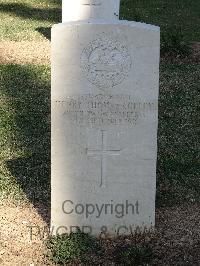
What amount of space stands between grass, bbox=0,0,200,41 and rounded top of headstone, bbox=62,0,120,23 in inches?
76.5

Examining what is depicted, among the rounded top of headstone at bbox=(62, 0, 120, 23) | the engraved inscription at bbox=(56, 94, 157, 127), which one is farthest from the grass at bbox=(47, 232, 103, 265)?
the rounded top of headstone at bbox=(62, 0, 120, 23)

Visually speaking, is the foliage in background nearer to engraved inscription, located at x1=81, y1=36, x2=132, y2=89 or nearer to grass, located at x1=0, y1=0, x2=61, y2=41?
grass, located at x1=0, y1=0, x2=61, y2=41

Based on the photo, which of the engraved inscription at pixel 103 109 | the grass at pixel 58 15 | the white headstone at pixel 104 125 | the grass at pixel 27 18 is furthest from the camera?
the grass at pixel 58 15

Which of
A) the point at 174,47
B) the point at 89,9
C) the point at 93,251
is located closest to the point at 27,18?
the point at 89,9

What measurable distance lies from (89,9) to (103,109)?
19.4 ft

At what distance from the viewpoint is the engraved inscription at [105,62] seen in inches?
195

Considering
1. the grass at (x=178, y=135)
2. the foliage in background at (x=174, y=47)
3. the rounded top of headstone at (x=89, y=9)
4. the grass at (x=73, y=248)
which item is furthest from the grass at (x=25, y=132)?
the foliage in background at (x=174, y=47)

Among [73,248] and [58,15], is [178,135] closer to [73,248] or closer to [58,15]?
[73,248]

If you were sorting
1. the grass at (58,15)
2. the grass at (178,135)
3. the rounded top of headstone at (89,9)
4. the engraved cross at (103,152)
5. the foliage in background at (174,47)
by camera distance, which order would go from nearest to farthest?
the engraved cross at (103,152)
the grass at (178,135)
the rounded top of headstone at (89,9)
the foliage in background at (174,47)
the grass at (58,15)

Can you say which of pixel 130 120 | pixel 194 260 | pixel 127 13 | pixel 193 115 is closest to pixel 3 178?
pixel 130 120

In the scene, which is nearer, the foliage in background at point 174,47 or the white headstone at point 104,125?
the white headstone at point 104,125

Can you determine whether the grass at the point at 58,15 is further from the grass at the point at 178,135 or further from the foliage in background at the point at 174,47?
the grass at the point at 178,135

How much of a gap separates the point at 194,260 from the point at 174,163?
6.85 feet

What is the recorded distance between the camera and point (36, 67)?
1073cm
